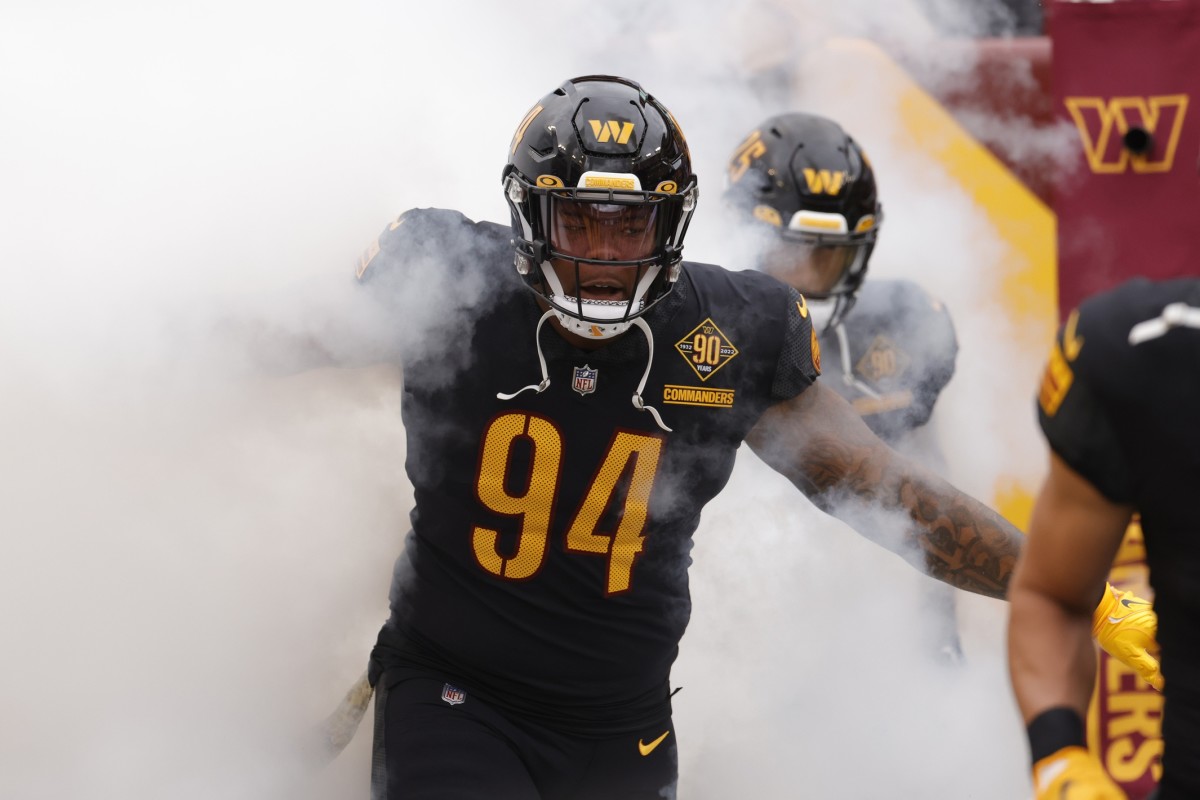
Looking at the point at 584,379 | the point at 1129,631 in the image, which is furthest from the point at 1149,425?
the point at 584,379

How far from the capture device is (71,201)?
3.39 m

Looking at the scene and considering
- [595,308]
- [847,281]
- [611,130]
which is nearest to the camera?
[595,308]

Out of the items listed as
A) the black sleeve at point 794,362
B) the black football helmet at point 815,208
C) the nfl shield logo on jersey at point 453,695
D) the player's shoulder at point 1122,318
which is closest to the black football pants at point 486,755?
the nfl shield logo on jersey at point 453,695

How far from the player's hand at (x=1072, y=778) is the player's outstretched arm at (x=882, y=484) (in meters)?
0.93

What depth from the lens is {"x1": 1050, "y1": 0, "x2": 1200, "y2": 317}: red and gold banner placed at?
4789 millimetres

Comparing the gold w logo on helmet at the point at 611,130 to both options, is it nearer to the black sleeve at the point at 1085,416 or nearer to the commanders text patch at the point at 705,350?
the commanders text patch at the point at 705,350

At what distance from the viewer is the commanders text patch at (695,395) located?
2764 millimetres

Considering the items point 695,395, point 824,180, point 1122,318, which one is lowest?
point 695,395

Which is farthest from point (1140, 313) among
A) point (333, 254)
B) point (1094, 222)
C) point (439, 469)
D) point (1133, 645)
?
point (1094, 222)

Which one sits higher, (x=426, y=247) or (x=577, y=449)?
(x=426, y=247)

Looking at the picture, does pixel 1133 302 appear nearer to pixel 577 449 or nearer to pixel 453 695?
pixel 577 449

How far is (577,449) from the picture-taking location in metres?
2.73

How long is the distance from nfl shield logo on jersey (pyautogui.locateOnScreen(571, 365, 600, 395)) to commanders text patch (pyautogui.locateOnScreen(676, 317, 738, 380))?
0.57 ft

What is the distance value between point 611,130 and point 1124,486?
1.27m
